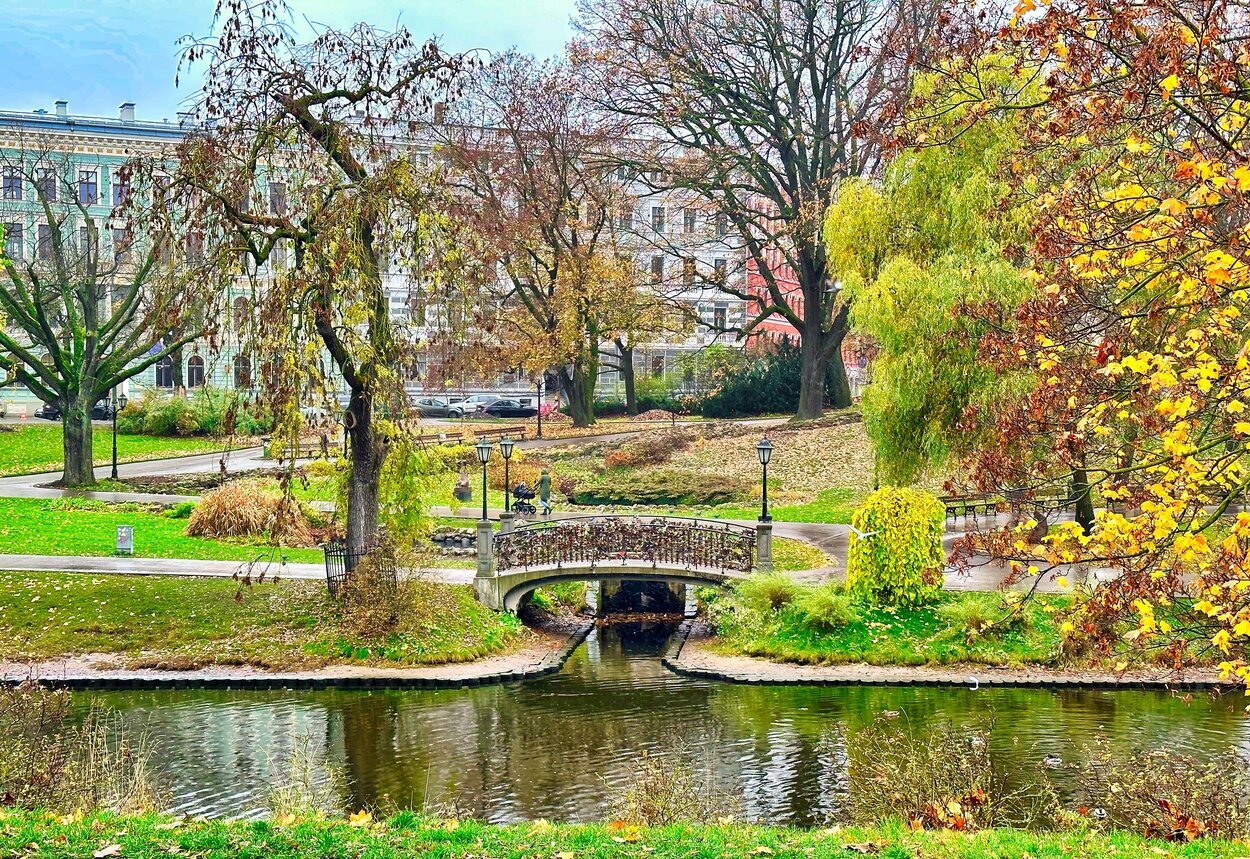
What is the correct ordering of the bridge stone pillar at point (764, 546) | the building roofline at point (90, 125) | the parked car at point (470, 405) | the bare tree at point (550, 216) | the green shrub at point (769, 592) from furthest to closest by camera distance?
the parked car at point (470, 405), the building roofline at point (90, 125), the bare tree at point (550, 216), the bridge stone pillar at point (764, 546), the green shrub at point (769, 592)

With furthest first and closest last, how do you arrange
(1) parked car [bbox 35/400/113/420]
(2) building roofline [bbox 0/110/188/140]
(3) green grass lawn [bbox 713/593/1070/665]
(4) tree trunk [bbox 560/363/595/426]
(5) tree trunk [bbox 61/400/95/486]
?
(2) building roofline [bbox 0/110/188/140], (1) parked car [bbox 35/400/113/420], (4) tree trunk [bbox 560/363/595/426], (5) tree trunk [bbox 61/400/95/486], (3) green grass lawn [bbox 713/593/1070/665]

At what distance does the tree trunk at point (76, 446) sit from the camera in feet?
122

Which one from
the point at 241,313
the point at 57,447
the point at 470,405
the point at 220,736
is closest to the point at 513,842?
the point at 220,736

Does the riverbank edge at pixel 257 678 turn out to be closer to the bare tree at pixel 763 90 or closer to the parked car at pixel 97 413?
the bare tree at pixel 763 90

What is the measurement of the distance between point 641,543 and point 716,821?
13.5 m

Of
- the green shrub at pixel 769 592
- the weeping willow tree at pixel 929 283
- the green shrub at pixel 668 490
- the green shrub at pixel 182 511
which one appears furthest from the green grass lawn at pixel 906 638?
the green shrub at pixel 182 511

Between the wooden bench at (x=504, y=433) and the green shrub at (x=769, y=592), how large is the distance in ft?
81.1

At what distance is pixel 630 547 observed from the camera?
2553 cm

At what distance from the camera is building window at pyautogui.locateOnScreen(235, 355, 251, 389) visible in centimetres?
1991

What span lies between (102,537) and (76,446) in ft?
32.7

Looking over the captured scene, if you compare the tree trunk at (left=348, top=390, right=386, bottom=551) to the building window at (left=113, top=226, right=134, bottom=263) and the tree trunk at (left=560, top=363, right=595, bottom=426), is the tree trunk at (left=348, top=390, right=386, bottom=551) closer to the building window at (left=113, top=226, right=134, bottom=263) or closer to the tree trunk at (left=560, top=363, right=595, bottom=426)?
the building window at (left=113, top=226, right=134, bottom=263)

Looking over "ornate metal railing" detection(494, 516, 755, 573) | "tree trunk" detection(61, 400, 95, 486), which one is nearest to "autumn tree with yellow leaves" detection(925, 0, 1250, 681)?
"ornate metal railing" detection(494, 516, 755, 573)

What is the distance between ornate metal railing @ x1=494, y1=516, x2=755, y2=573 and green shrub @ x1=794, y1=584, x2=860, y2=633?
2.67 metres

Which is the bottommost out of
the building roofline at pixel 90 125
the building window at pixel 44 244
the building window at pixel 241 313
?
the building window at pixel 241 313
